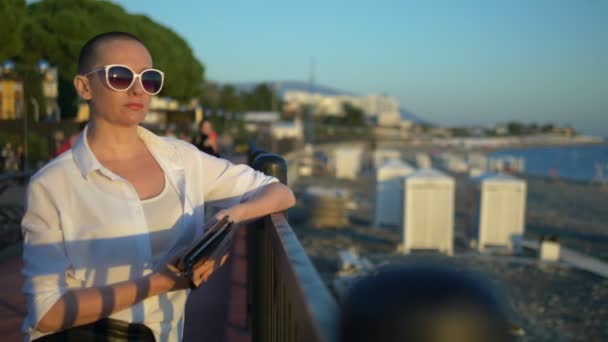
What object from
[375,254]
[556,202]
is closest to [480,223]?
[375,254]

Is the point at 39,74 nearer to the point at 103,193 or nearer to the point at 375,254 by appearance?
the point at 375,254

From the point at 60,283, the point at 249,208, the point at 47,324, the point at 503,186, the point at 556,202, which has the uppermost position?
the point at 249,208

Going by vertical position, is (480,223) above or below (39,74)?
below

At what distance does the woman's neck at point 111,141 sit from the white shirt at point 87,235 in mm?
39

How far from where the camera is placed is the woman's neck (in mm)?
1922

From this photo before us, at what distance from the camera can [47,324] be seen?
1684mm

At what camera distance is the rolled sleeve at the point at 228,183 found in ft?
7.31

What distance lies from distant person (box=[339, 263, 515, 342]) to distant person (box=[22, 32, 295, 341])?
3.09 ft

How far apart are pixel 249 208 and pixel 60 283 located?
2.30 ft

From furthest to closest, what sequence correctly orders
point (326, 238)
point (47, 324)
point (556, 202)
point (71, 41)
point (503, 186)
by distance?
point (556, 202) < point (71, 41) < point (326, 238) < point (503, 186) < point (47, 324)

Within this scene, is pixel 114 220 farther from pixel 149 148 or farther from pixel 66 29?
pixel 66 29

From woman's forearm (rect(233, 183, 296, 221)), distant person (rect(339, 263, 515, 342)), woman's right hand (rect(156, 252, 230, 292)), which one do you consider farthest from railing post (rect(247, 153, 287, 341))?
distant person (rect(339, 263, 515, 342))

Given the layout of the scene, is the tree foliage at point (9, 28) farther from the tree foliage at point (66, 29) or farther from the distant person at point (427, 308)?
the distant person at point (427, 308)

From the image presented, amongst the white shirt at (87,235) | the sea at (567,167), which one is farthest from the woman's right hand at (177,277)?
the sea at (567,167)
